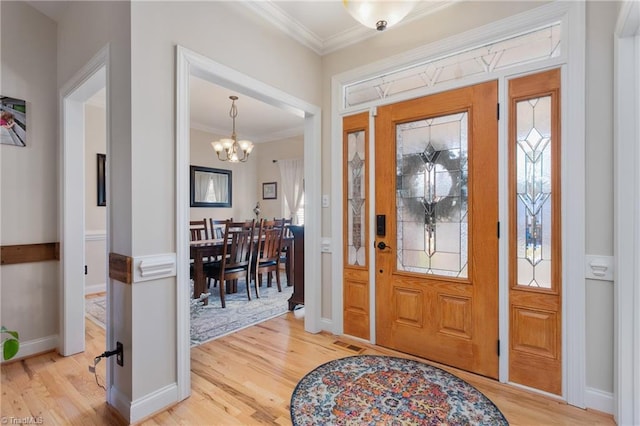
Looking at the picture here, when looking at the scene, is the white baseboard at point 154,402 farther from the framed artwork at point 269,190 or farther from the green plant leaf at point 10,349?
the framed artwork at point 269,190

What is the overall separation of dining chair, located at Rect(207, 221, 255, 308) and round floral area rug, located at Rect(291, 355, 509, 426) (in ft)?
6.49

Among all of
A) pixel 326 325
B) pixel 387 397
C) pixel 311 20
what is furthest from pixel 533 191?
pixel 311 20

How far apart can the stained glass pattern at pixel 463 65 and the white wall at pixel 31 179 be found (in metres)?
2.67

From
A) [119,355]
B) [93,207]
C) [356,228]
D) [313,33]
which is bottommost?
[119,355]

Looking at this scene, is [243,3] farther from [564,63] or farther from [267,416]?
[267,416]

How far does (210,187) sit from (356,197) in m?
3.99

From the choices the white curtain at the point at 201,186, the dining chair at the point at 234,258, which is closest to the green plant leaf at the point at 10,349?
the dining chair at the point at 234,258

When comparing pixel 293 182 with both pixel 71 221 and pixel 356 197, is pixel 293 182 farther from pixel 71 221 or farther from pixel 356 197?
pixel 71 221

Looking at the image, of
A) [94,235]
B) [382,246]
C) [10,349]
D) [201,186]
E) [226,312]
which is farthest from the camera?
[201,186]

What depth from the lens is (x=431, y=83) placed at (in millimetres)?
2416

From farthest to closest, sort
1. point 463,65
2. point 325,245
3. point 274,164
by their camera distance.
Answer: point 274,164, point 325,245, point 463,65

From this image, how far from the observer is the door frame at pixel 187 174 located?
6.23ft

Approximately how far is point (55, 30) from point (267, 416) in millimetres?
3562

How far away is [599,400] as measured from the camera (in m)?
1.77
